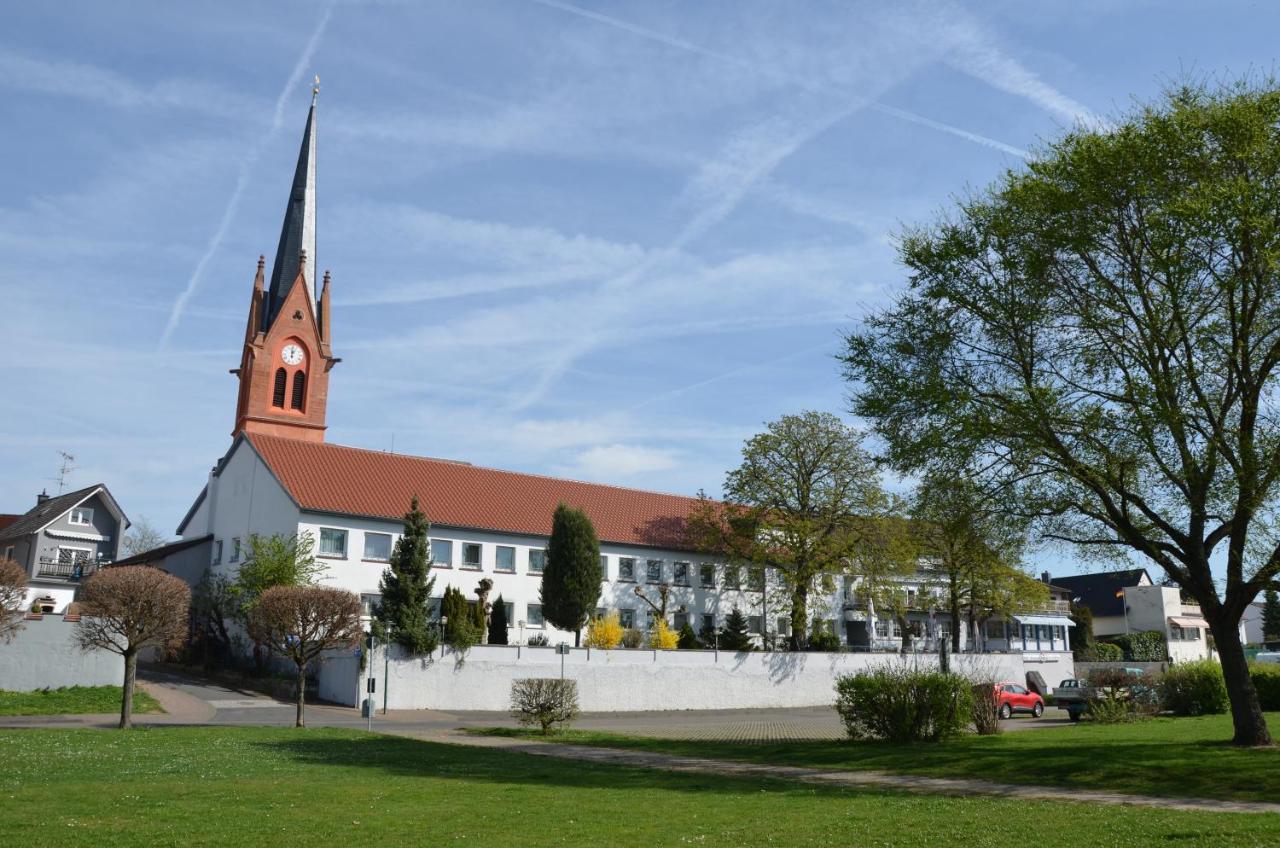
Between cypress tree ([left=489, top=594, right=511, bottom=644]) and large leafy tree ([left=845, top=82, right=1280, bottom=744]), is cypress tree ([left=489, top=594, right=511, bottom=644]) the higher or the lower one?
the lower one

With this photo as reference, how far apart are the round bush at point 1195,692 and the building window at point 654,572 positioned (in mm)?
28262

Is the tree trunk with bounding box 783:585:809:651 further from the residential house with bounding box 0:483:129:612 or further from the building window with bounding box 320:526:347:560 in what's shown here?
the residential house with bounding box 0:483:129:612

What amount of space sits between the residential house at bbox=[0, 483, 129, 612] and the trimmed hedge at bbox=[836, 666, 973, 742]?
46349 mm

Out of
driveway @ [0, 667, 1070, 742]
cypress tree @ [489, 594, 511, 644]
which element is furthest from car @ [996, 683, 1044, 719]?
cypress tree @ [489, 594, 511, 644]

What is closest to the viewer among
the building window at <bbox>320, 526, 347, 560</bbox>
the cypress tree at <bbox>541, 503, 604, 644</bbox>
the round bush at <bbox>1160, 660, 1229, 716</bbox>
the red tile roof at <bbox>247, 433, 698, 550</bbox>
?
the round bush at <bbox>1160, 660, 1229, 716</bbox>

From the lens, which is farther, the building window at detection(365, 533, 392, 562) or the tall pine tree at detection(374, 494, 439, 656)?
the building window at detection(365, 533, 392, 562)

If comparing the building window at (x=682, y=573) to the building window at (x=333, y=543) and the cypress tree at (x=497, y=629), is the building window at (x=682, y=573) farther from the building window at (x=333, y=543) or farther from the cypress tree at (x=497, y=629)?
the building window at (x=333, y=543)

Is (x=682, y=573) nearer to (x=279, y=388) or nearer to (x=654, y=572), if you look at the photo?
(x=654, y=572)

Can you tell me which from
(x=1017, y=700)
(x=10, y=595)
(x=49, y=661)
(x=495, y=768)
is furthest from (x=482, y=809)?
(x=1017, y=700)

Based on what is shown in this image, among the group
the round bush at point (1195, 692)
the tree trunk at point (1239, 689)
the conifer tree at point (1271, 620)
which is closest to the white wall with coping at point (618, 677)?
the round bush at point (1195, 692)

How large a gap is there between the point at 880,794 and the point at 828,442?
133 feet

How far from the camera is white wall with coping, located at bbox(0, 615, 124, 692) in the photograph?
3609cm

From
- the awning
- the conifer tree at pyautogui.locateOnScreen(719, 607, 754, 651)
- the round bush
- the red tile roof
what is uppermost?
the red tile roof

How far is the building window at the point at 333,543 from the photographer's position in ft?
160
